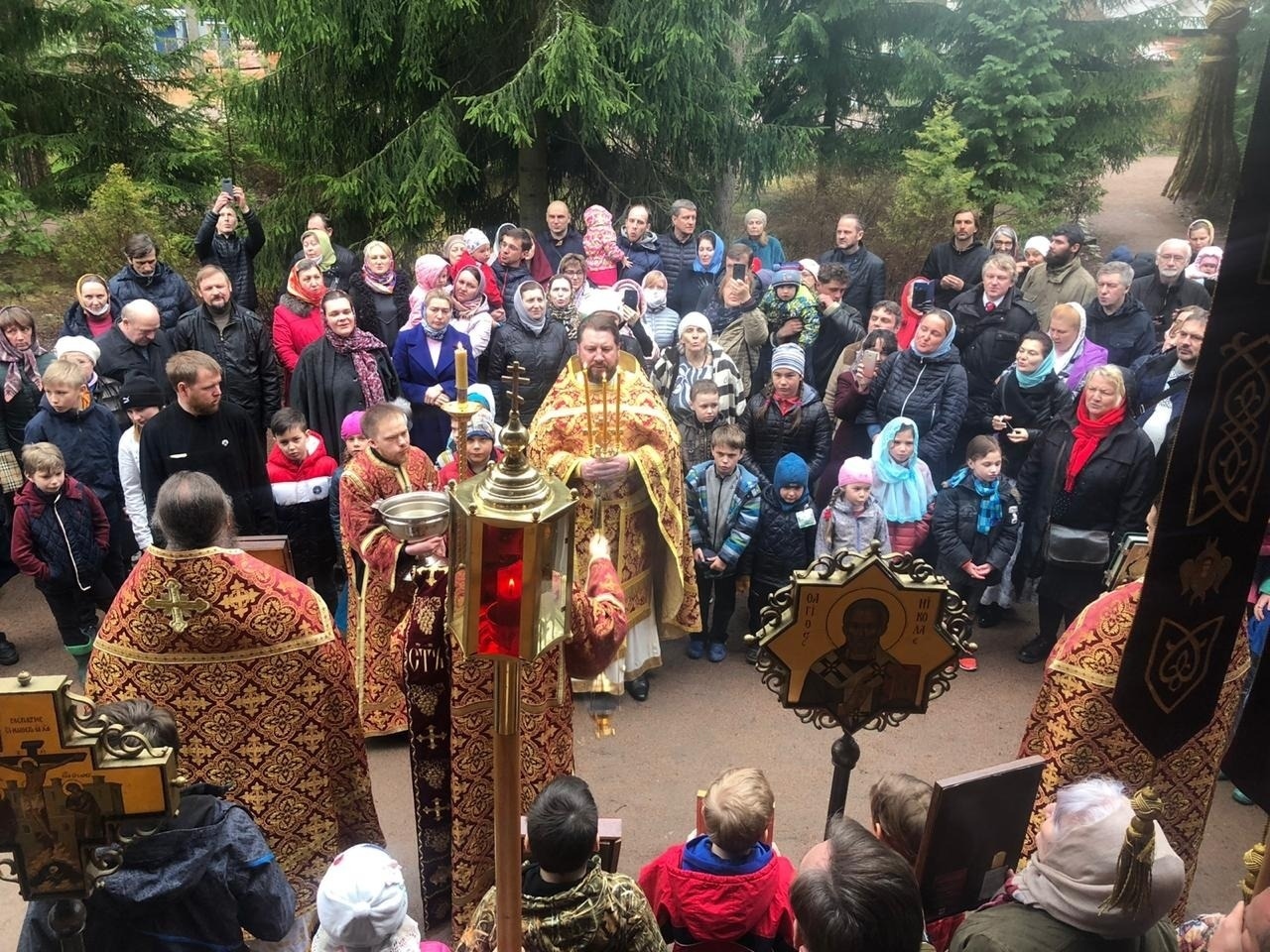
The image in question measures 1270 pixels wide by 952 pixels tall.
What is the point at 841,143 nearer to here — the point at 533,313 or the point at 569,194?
the point at 569,194

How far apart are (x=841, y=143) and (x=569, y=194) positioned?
398 cm

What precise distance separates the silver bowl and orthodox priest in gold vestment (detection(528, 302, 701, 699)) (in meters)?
1.38

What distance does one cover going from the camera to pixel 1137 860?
211 cm

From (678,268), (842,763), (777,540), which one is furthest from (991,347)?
(842,763)

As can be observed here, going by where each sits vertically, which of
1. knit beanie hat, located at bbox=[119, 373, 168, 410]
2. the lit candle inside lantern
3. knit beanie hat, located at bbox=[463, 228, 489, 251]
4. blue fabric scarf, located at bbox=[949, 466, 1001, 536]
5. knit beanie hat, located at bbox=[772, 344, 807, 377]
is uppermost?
the lit candle inside lantern

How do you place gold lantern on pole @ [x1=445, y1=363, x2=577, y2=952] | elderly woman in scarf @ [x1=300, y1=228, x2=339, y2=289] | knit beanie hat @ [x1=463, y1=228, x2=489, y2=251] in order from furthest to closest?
knit beanie hat @ [x1=463, y1=228, x2=489, y2=251] → elderly woman in scarf @ [x1=300, y1=228, x2=339, y2=289] → gold lantern on pole @ [x1=445, y1=363, x2=577, y2=952]

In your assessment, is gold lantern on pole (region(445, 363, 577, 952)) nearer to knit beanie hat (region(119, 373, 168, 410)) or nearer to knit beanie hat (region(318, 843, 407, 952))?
knit beanie hat (region(318, 843, 407, 952))

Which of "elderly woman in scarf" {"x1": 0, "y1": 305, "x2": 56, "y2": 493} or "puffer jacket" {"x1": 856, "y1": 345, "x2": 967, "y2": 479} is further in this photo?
"puffer jacket" {"x1": 856, "y1": 345, "x2": 967, "y2": 479}

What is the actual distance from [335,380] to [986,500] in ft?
13.1

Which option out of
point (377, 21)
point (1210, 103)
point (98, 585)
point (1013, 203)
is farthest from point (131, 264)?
point (1013, 203)

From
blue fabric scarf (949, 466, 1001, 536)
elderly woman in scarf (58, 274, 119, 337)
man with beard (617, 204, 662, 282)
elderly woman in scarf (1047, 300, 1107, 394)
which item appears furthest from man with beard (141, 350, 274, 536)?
elderly woman in scarf (1047, 300, 1107, 394)

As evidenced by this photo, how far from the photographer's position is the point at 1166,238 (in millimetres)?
7574

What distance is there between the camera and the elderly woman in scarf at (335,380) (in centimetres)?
650

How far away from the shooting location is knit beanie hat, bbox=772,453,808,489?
5.89 metres
